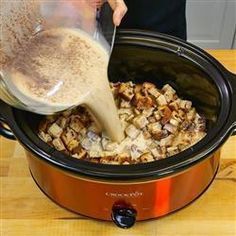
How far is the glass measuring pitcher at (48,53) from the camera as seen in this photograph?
2.64ft

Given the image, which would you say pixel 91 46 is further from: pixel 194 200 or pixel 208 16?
pixel 208 16

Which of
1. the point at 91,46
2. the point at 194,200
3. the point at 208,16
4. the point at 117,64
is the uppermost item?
the point at 91,46

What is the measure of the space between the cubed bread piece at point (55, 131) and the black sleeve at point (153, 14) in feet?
1.24

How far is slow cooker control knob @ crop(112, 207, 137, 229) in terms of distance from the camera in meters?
0.83

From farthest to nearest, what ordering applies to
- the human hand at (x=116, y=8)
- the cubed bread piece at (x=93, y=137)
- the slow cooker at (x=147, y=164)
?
the cubed bread piece at (x=93, y=137), the human hand at (x=116, y=8), the slow cooker at (x=147, y=164)

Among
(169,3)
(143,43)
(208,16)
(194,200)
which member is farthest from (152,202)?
(208,16)

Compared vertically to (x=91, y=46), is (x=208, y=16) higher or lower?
lower

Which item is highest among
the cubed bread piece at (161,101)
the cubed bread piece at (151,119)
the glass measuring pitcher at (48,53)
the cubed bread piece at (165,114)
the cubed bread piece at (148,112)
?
the glass measuring pitcher at (48,53)

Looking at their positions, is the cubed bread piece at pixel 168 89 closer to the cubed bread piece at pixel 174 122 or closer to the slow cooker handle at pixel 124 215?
the cubed bread piece at pixel 174 122

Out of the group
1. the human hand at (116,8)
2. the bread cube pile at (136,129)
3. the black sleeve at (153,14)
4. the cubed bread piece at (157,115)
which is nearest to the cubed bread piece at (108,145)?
the bread cube pile at (136,129)

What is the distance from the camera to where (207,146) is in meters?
0.80

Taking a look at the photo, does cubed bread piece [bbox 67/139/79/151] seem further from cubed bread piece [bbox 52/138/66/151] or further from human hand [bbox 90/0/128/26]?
human hand [bbox 90/0/128/26]

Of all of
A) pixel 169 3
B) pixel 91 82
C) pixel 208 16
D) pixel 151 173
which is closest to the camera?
pixel 151 173

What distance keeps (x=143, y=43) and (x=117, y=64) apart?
9cm
